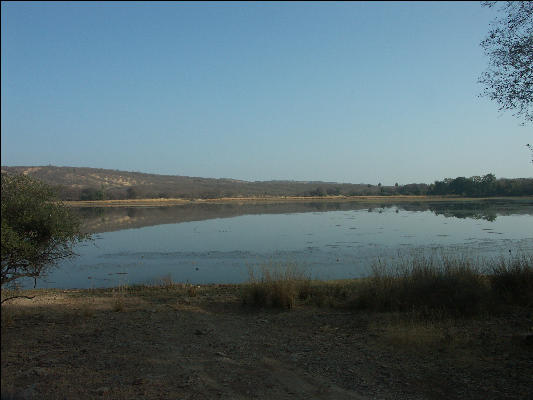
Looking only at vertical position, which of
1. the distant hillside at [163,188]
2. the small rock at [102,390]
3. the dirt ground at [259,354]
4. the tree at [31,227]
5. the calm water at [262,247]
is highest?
the distant hillside at [163,188]

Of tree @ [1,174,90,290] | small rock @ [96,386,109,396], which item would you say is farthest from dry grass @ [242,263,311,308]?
small rock @ [96,386,109,396]

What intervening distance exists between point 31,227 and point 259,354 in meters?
4.37

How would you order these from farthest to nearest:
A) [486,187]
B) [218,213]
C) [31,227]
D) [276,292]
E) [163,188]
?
[163,188] → [486,187] → [218,213] → [276,292] → [31,227]

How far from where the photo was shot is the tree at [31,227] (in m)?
6.59

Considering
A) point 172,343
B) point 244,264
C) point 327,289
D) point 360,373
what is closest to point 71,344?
point 172,343

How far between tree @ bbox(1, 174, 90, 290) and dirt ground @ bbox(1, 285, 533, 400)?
1098 mm

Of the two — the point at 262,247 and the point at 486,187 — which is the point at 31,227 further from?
the point at 486,187

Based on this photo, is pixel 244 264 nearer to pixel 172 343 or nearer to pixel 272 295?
pixel 272 295

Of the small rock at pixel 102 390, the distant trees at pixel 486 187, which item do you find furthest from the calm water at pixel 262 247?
the distant trees at pixel 486 187

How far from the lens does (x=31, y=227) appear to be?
7.04 meters

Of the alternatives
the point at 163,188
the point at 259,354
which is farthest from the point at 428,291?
the point at 163,188

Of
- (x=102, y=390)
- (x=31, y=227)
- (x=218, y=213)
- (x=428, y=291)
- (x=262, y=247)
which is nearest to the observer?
(x=102, y=390)

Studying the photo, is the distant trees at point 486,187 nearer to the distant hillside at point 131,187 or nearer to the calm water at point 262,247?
the calm water at point 262,247

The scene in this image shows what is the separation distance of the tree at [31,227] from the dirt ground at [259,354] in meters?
1.10
